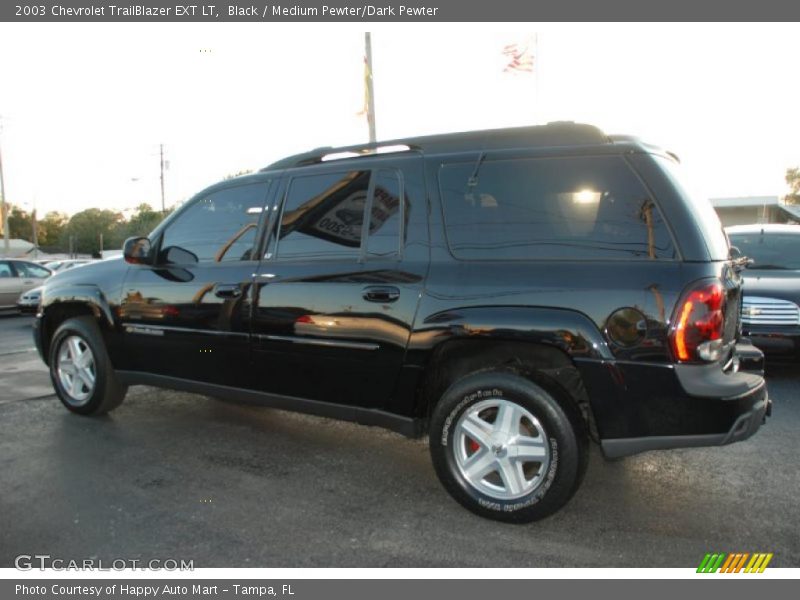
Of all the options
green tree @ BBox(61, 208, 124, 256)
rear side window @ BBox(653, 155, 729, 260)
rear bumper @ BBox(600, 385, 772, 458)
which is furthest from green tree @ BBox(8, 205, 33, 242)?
rear bumper @ BBox(600, 385, 772, 458)

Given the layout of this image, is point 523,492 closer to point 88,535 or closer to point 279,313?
point 279,313

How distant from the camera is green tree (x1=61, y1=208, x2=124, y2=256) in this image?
81.6 metres

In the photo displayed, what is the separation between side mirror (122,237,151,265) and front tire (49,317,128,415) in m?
0.71

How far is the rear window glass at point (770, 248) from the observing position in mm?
6395

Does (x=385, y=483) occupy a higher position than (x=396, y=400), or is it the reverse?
(x=396, y=400)

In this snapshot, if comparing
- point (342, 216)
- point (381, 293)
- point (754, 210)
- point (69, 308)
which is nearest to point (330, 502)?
→ point (381, 293)

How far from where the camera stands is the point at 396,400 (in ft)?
10.7

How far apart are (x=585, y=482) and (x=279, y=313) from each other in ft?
Answer: 6.69

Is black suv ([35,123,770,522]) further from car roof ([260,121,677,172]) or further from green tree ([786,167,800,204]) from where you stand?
green tree ([786,167,800,204])

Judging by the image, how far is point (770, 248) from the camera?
6.64m

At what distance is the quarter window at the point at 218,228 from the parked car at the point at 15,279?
42.7 feet

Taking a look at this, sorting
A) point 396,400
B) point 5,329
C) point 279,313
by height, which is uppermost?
point 279,313

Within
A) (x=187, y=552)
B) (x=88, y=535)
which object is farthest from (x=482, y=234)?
(x=88, y=535)

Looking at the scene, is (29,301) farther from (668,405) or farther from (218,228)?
(668,405)
